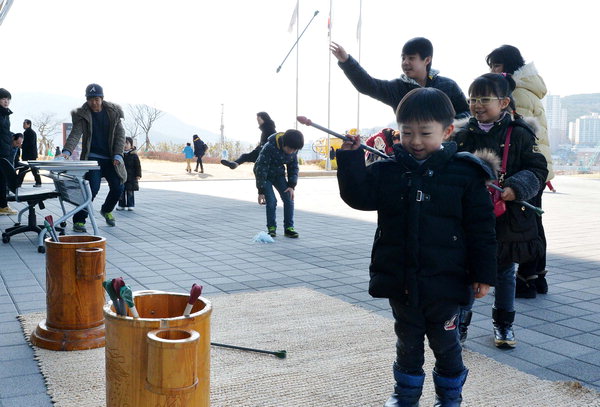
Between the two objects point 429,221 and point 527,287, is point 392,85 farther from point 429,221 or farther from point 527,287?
point 527,287

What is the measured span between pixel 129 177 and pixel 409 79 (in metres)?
8.39

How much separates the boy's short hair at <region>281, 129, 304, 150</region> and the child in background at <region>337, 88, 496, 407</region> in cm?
479

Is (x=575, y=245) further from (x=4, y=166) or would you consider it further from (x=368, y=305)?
(x=4, y=166)

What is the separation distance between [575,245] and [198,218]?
18.9 ft

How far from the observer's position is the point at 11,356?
11.3 feet

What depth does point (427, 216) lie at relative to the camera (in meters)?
2.53

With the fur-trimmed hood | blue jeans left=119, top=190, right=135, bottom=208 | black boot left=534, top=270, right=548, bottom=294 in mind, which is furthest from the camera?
blue jeans left=119, top=190, right=135, bottom=208

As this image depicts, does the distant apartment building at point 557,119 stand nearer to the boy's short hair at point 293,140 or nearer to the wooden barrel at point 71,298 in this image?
the boy's short hair at point 293,140

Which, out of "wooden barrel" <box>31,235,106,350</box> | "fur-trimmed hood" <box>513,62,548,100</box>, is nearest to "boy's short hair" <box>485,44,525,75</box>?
"fur-trimmed hood" <box>513,62,548,100</box>

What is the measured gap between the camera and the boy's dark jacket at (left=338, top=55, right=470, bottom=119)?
3.88m

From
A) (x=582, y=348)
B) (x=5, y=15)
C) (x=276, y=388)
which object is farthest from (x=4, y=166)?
(x=5, y=15)

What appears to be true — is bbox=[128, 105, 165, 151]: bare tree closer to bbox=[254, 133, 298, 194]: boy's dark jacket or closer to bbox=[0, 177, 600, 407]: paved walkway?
bbox=[0, 177, 600, 407]: paved walkway

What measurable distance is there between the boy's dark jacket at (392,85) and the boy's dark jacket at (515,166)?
33 centimetres

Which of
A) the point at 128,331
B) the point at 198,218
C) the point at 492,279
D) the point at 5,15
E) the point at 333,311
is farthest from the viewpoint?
the point at 5,15
